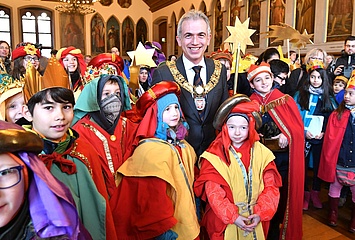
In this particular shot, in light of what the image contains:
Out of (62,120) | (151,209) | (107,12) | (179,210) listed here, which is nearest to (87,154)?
(62,120)

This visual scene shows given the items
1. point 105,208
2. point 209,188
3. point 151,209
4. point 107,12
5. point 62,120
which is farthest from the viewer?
point 107,12

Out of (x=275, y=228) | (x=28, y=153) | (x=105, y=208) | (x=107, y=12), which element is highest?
(x=107, y=12)

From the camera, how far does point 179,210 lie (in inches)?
79.0

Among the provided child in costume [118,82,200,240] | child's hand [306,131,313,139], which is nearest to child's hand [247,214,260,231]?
child in costume [118,82,200,240]

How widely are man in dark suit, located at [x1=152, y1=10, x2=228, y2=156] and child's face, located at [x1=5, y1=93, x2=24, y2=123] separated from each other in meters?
0.97

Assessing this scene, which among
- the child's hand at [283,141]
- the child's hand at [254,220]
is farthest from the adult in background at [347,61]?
the child's hand at [254,220]

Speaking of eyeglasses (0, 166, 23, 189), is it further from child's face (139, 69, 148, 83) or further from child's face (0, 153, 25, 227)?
child's face (139, 69, 148, 83)

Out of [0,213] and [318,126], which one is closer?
[0,213]

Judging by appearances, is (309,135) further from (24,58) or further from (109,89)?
(24,58)

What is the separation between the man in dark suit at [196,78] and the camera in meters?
2.26

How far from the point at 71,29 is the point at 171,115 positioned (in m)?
16.4

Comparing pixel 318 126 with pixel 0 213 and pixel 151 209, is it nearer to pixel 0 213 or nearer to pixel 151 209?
pixel 151 209

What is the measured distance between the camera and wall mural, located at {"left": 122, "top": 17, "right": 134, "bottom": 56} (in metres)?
17.9

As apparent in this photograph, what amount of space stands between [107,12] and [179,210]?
17.2 m
